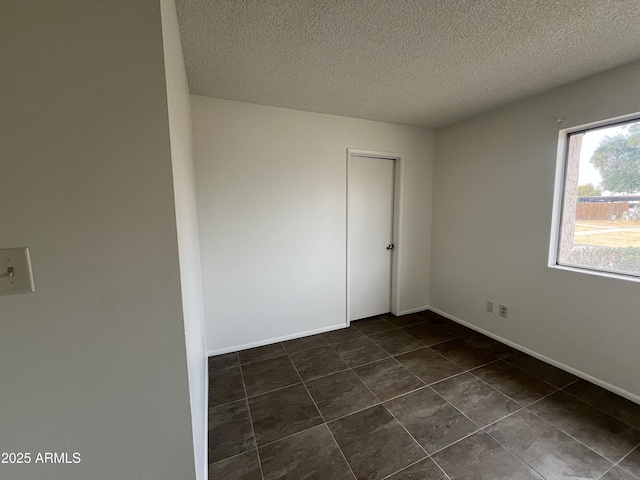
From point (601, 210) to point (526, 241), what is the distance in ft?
1.81

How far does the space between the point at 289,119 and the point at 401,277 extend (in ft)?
7.70

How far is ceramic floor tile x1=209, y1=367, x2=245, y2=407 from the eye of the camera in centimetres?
197

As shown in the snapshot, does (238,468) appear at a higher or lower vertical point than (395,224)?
lower

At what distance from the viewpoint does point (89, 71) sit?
0.70 meters

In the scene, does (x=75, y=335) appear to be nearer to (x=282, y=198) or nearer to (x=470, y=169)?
(x=282, y=198)

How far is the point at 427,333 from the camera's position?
9.70 feet

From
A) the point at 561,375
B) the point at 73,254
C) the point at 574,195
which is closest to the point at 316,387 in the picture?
the point at 73,254

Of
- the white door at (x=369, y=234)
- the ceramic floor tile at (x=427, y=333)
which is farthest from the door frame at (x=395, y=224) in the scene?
the ceramic floor tile at (x=427, y=333)

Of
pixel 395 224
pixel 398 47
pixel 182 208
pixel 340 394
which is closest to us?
pixel 182 208

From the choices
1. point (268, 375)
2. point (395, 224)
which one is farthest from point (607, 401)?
point (268, 375)

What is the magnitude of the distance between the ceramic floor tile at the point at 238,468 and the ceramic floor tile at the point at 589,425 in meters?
1.91

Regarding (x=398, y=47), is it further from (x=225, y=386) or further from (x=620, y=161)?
(x=225, y=386)

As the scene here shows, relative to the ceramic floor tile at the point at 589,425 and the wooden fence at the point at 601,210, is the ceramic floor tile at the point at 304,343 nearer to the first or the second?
the ceramic floor tile at the point at 589,425

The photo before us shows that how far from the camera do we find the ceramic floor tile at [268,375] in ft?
6.86
